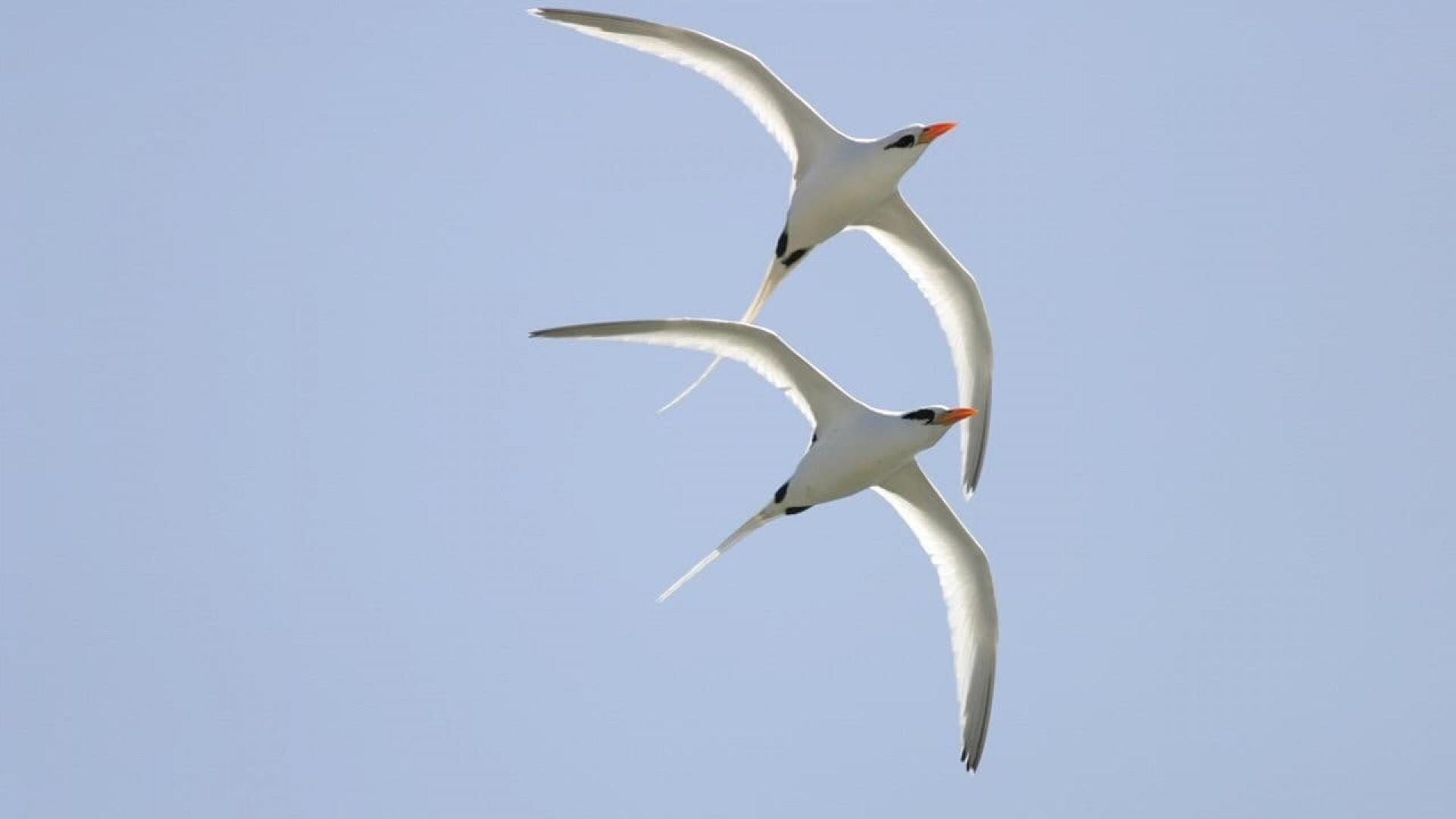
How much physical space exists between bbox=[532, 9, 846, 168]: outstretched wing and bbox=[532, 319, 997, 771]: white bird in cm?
198

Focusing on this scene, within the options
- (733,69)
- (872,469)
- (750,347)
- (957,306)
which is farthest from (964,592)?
(733,69)

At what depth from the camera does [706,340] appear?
1802cm

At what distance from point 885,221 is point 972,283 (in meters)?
0.91

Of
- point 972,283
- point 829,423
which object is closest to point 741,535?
point 829,423

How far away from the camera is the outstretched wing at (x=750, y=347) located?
17.3m

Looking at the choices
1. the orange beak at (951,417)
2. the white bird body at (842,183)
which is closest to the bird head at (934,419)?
the orange beak at (951,417)

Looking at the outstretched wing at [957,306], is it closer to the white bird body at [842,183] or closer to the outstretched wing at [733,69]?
the white bird body at [842,183]

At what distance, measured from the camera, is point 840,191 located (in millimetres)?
19453

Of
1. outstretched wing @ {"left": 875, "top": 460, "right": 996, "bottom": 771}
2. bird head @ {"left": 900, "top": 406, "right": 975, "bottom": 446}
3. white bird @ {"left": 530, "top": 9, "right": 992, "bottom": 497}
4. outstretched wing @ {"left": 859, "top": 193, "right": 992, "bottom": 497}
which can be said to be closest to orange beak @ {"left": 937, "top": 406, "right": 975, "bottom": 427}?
bird head @ {"left": 900, "top": 406, "right": 975, "bottom": 446}

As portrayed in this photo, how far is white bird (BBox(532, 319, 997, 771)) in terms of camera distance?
18.0 meters

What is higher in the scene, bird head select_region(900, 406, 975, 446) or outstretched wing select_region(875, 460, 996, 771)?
bird head select_region(900, 406, 975, 446)

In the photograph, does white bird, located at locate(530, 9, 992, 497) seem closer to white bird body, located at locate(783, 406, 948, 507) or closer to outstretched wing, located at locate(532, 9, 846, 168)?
outstretched wing, located at locate(532, 9, 846, 168)

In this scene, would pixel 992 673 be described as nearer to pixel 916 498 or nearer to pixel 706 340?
pixel 916 498

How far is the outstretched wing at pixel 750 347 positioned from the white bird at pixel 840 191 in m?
0.62
